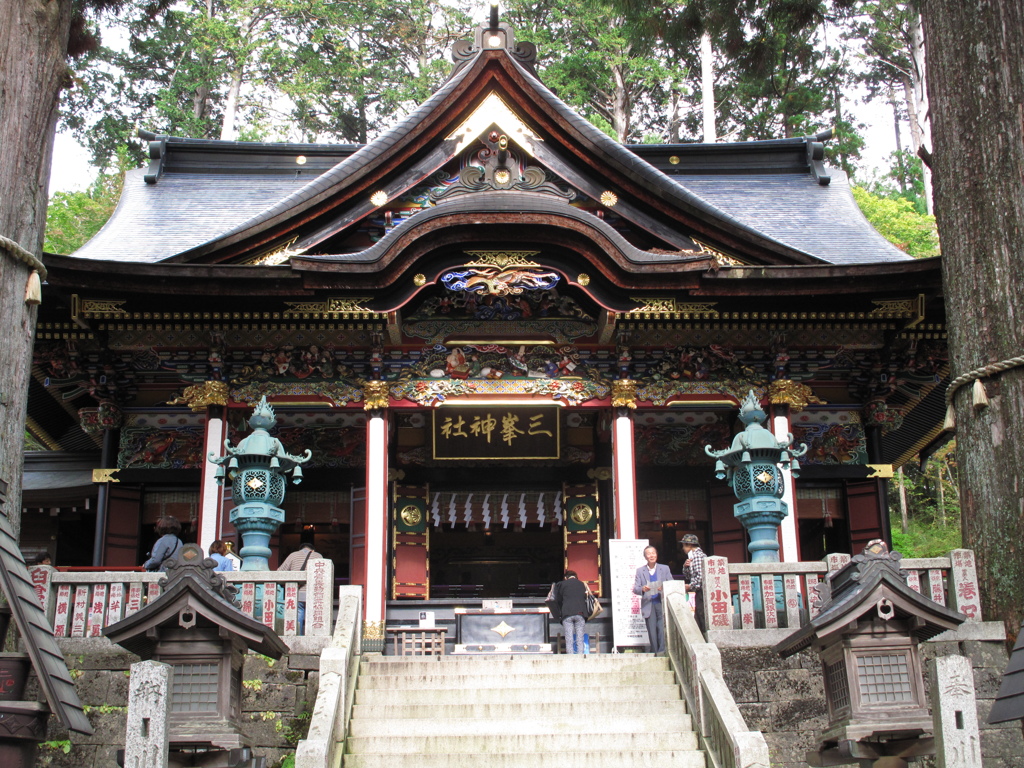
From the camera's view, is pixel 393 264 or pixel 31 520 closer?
pixel 393 264

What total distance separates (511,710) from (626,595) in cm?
277

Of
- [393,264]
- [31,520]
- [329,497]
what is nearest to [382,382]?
[393,264]

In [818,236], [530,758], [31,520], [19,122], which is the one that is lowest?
[530,758]

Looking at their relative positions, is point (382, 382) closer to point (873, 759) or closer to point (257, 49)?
point (873, 759)

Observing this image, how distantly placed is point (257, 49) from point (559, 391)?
20668 millimetres

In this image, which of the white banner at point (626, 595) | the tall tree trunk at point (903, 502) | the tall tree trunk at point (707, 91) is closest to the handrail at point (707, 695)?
the white banner at point (626, 595)

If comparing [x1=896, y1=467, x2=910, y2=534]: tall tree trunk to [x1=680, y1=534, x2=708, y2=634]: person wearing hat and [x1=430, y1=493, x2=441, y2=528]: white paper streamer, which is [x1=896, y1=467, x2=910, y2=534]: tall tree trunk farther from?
[x1=680, y1=534, x2=708, y2=634]: person wearing hat

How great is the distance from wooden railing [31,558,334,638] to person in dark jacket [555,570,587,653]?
2605 millimetres

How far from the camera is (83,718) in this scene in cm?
655

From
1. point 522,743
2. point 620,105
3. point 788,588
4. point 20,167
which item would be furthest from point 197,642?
point 620,105

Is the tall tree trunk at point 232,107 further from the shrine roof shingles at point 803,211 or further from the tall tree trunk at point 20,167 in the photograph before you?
the tall tree trunk at point 20,167

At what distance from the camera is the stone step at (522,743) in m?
7.29

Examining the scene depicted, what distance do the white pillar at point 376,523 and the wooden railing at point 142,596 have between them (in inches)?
101

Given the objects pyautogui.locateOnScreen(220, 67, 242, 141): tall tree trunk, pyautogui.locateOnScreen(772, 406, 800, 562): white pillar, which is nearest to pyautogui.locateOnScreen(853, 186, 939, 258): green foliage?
pyautogui.locateOnScreen(772, 406, 800, 562): white pillar
